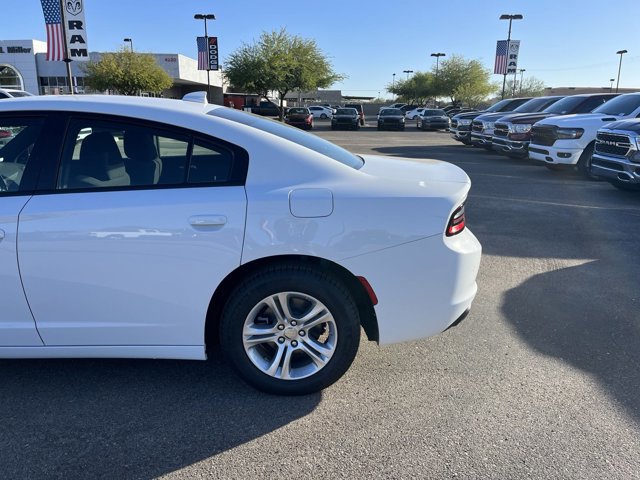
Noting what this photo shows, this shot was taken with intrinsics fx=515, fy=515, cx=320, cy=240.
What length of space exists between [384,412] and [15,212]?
2.31m

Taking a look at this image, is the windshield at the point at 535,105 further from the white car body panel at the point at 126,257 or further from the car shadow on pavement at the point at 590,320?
the white car body panel at the point at 126,257

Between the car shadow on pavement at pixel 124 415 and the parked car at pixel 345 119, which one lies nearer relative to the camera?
the car shadow on pavement at pixel 124 415

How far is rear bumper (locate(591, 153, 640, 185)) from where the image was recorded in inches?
328

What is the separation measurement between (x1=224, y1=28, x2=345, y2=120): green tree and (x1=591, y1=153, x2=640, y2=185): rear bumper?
28.9m

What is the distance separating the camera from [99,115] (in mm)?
2984

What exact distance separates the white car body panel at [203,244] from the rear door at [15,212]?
0.05 metres

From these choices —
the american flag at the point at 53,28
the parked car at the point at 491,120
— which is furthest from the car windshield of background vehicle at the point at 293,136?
the american flag at the point at 53,28

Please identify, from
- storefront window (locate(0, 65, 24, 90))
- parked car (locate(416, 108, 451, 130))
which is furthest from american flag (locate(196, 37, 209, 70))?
storefront window (locate(0, 65, 24, 90))

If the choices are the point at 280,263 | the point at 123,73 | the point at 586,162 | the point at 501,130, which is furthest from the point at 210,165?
the point at 123,73

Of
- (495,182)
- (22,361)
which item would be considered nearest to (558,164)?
(495,182)

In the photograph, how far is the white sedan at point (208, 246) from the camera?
2764mm

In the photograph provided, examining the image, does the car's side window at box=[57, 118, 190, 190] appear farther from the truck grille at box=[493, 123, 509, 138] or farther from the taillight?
the truck grille at box=[493, 123, 509, 138]

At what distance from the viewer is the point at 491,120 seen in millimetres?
16109

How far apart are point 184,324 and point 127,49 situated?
41.1m
